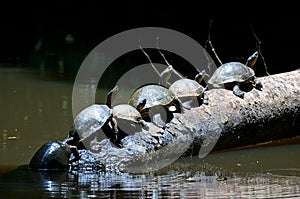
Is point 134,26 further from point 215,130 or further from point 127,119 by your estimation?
point 127,119

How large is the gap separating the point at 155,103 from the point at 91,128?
0.63 meters

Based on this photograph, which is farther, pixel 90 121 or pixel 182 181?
pixel 90 121

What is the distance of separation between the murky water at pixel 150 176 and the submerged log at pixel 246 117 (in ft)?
0.38

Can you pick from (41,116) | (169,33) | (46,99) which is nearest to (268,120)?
(41,116)

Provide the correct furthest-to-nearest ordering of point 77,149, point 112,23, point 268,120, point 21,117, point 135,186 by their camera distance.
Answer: point 112,23, point 21,117, point 268,120, point 77,149, point 135,186

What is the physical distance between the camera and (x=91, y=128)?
15.9 ft

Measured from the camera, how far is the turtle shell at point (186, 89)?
5449 millimetres

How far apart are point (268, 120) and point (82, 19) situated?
11.6m

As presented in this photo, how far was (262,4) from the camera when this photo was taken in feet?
45.9

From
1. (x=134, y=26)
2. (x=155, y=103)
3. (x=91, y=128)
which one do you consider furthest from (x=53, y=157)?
(x=134, y=26)

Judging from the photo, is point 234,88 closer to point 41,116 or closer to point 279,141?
point 279,141

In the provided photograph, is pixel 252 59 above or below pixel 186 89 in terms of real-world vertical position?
above

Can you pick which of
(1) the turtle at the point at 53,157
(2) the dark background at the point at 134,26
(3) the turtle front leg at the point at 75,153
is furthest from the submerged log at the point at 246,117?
(2) the dark background at the point at 134,26

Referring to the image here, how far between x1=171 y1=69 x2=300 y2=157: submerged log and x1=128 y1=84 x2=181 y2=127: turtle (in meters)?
0.10
